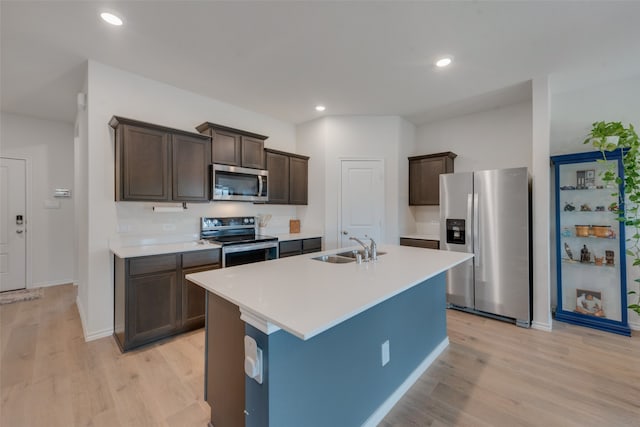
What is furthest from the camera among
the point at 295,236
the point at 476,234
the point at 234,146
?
the point at 295,236

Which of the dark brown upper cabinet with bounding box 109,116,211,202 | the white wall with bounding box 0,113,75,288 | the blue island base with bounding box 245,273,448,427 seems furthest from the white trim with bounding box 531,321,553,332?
the white wall with bounding box 0,113,75,288

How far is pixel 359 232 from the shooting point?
4328 mm

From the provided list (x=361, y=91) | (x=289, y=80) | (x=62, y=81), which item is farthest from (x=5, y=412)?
(x=361, y=91)

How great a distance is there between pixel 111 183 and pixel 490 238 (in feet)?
14.0

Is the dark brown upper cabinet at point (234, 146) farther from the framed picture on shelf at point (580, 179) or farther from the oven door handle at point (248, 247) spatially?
the framed picture on shelf at point (580, 179)

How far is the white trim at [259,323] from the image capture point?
1.10 m

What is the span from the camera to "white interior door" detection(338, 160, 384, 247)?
4.31 metres

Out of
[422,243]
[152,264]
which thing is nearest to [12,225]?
[152,264]

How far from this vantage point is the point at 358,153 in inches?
171

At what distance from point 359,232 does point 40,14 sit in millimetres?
3991

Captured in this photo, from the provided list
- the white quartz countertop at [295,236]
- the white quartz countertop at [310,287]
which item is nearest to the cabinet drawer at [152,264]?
the white quartz countertop at [310,287]

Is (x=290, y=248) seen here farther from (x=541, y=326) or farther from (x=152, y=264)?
(x=541, y=326)

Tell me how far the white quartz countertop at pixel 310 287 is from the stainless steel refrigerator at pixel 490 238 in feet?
4.35

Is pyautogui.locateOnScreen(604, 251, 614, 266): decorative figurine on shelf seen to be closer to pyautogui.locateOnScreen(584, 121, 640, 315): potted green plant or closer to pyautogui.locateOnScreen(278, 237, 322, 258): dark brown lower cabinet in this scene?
pyautogui.locateOnScreen(584, 121, 640, 315): potted green plant
